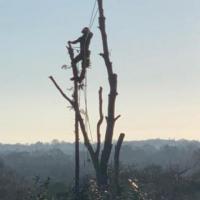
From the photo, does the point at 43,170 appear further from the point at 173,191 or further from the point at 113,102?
the point at 113,102

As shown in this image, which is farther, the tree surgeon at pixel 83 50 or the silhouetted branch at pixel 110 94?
the silhouetted branch at pixel 110 94

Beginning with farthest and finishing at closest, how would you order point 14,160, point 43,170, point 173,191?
1. point 14,160
2. point 43,170
3. point 173,191

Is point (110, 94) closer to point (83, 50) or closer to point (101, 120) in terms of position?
point (101, 120)

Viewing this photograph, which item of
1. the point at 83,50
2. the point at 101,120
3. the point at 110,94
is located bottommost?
the point at 101,120

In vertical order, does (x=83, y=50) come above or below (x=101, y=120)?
above

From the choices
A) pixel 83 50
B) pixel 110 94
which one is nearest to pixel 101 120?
pixel 110 94

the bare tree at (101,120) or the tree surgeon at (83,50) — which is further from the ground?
the tree surgeon at (83,50)

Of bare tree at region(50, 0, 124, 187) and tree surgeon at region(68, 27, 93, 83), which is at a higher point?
tree surgeon at region(68, 27, 93, 83)

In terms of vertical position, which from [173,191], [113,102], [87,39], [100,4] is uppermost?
[100,4]

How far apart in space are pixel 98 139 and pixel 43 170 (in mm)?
102406

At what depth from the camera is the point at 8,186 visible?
4472 cm

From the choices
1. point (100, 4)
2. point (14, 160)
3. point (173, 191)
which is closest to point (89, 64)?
point (100, 4)

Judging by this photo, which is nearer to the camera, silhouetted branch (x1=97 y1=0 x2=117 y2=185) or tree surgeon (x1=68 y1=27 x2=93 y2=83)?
tree surgeon (x1=68 y1=27 x2=93 y2=83)

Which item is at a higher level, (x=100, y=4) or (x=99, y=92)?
(x=100, y=4)
